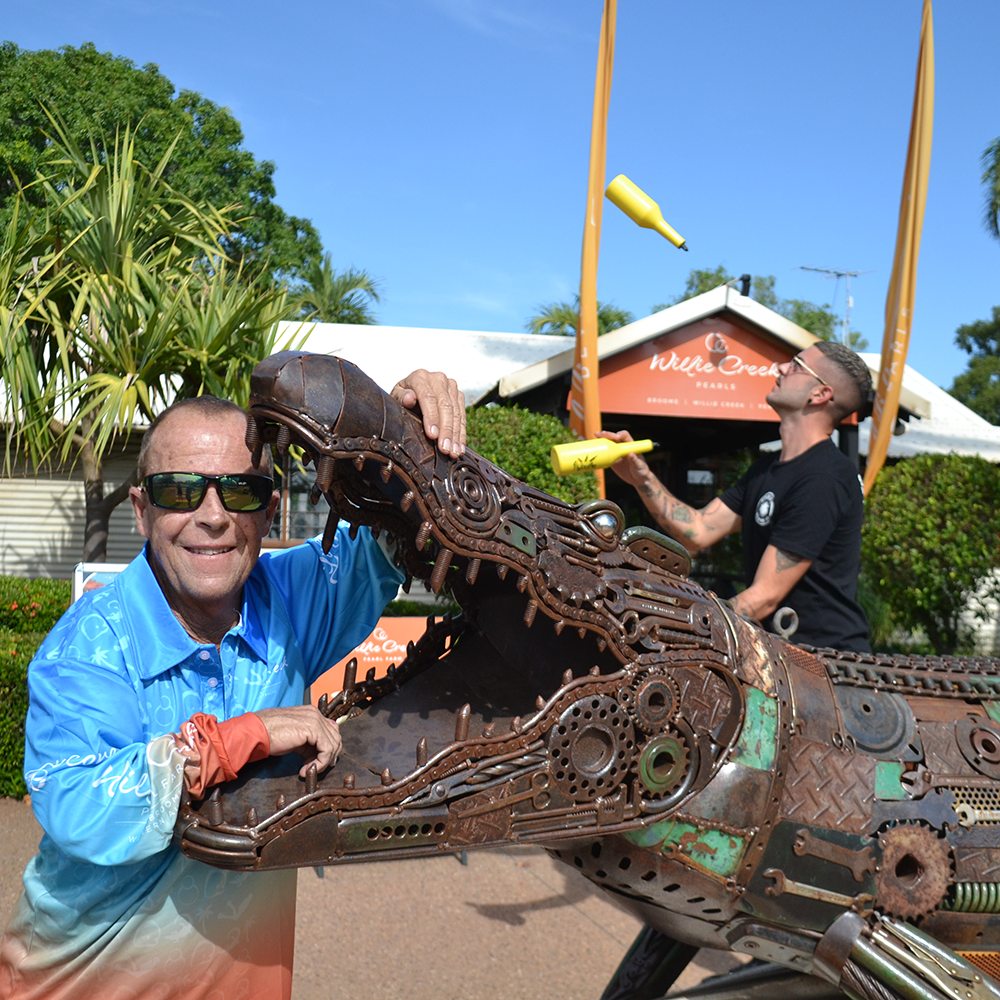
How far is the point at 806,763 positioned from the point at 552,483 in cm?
536

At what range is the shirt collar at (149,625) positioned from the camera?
1.63m

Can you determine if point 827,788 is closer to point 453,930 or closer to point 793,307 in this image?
point 453,930

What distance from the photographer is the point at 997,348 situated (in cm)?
3919

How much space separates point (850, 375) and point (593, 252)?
428 cm

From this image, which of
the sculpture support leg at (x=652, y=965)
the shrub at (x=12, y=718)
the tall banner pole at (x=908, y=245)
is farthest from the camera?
the tall banner pole at (x=908, y=245)

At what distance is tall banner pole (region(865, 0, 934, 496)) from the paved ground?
4.54 m

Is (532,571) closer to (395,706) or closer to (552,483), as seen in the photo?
(395,706)

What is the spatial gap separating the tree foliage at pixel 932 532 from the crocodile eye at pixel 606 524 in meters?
7.18

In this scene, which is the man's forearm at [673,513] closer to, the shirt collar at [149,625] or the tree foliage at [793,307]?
the shirt collar at [149,625]

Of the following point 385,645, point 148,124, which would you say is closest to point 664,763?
point 385,645

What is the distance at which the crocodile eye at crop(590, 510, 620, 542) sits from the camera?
1.58 m

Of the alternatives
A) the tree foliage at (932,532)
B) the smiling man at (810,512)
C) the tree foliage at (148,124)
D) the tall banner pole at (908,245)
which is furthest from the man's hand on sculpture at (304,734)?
the tree foliage at (148,124)

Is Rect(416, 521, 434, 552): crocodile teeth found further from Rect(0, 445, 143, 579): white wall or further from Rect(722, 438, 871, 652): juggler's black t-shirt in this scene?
Rect(0, 445, 143, 579): white wall

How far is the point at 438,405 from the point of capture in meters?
1.42
